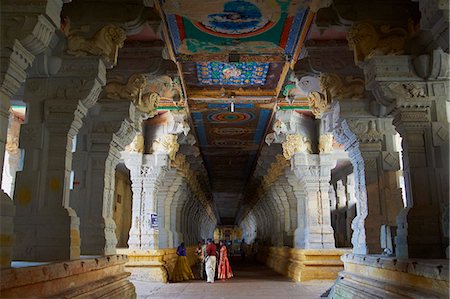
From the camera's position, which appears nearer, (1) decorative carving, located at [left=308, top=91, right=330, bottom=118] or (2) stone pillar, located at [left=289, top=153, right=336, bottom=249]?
(1) decorative carving, located at [left=308, top=91, right=330, bottom=118]

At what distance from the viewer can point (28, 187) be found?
5.34 meters

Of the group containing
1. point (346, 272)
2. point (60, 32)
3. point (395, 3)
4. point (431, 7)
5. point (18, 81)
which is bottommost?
point (346, 272)

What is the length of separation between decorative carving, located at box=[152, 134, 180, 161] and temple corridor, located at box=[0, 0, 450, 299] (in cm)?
4

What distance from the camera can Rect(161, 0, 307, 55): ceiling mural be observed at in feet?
20.5

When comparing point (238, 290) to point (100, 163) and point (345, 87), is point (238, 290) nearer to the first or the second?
point (100, 163)

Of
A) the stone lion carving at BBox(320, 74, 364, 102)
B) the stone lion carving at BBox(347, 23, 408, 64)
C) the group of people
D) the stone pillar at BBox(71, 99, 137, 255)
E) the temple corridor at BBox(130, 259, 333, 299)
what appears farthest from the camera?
the group of people

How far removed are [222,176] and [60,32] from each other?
742 inches

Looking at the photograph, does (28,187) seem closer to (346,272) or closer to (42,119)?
(42,119)

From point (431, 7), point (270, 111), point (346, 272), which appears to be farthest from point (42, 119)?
point (270, 111)

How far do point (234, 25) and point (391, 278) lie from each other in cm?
426

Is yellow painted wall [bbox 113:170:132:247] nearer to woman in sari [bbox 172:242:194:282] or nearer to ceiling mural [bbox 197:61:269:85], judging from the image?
woman in sari [bbox 172:242:194:282]

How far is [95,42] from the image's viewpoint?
5.78 metres

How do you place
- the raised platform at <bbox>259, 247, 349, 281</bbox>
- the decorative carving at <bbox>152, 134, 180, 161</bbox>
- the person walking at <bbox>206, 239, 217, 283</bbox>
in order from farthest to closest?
1. the person walking at <bbox>206, 239, 217, 283</bbox>
2. the decorative carving at <bbox>152, 134, 180, 161</bbox>
3. the raised platform at <bbox>259, 247, 349, 281</bbox>

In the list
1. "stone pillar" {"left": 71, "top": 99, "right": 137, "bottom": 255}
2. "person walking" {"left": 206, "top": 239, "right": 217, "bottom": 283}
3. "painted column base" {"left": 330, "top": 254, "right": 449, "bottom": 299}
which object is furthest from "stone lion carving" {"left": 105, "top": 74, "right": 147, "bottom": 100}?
"person walking" {"left": 206, "top": 239, "right": 217, "bottom": 283}
